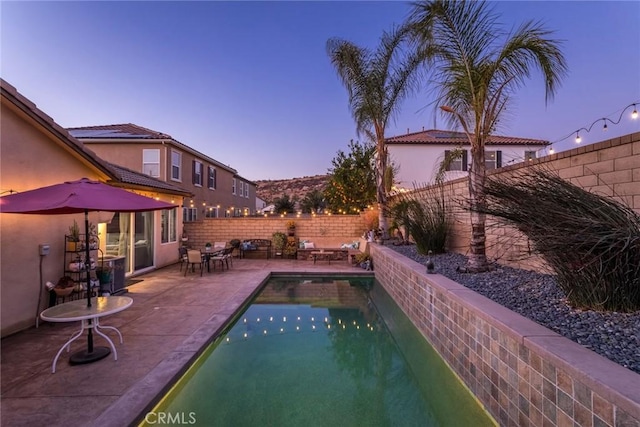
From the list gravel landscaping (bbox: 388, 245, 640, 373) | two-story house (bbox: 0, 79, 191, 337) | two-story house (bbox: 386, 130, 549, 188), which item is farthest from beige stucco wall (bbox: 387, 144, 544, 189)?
two-story house (bbox: 0, 79, 191, 337)

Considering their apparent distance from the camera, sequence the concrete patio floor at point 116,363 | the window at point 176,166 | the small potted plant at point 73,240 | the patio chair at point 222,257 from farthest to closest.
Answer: the window at point 176,166, the patio chair at point 222,257, the small potted plant at point 73,240, the concrete patio floor at point 116,363

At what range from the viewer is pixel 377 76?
10984 millimetres

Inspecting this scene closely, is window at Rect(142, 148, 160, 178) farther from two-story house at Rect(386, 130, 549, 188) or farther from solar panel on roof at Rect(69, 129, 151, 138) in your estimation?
two-story house at Rect(386, 130, 549, 188)

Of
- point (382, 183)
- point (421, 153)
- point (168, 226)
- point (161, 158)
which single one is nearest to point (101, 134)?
point (161, 158)

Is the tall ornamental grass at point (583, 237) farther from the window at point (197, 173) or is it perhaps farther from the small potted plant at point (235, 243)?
the window at point (197, 173)

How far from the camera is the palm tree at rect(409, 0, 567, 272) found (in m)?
5.47

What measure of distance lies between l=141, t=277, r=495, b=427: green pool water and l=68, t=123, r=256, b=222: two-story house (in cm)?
1120

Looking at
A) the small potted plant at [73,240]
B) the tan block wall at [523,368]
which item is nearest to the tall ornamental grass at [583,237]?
the tan block wall at [523,368]

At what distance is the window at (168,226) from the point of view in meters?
11.6

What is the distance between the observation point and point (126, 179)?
867cm

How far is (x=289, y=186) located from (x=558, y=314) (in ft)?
181

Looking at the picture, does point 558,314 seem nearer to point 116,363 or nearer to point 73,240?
point 116,363

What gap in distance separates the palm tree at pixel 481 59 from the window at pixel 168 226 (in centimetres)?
1003

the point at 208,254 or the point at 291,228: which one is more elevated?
the point at 291,228
